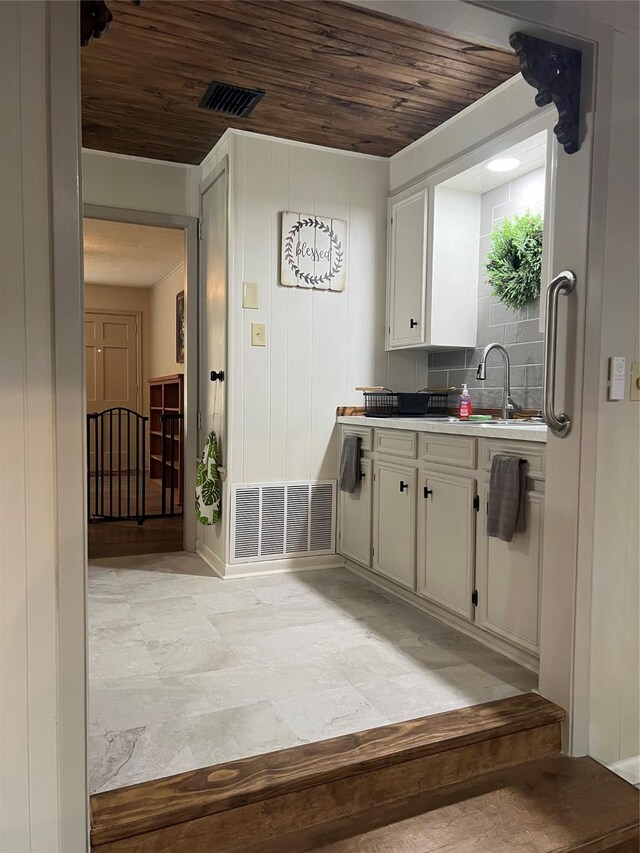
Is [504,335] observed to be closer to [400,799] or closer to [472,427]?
[472,427]

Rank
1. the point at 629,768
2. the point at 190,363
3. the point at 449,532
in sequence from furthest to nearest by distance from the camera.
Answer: the point at 190,363 < the point at 449,532 < the point at 629,768

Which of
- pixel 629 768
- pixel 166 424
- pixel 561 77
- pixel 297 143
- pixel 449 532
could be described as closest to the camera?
pixel 561 77

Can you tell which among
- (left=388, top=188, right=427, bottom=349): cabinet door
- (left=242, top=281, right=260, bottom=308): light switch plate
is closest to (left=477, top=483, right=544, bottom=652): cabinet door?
(left=388, top=188, right=427, bottom=349): cabinet door

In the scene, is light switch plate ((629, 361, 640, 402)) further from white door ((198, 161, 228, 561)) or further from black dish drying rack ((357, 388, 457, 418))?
white door ((198, 161, 228, 561))

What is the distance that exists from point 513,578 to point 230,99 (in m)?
2.62

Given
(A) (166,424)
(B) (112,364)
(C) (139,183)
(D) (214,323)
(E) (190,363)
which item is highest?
(C) (139,183)

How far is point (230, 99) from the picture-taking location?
10.3 feet

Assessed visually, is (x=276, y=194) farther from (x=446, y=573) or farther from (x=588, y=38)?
(x=446, y=573)

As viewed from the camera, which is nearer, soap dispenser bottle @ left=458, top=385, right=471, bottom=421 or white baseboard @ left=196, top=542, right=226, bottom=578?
soap dispenser bottle @ left=458, top=385, right=471, bottom=421

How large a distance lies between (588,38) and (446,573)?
206cm

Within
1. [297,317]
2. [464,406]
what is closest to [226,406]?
[297,317]

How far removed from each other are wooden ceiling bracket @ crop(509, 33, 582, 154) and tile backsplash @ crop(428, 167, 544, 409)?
127cm

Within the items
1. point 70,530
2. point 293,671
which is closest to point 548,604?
point 293,671

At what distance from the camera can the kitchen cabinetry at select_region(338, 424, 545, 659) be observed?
2338mm
